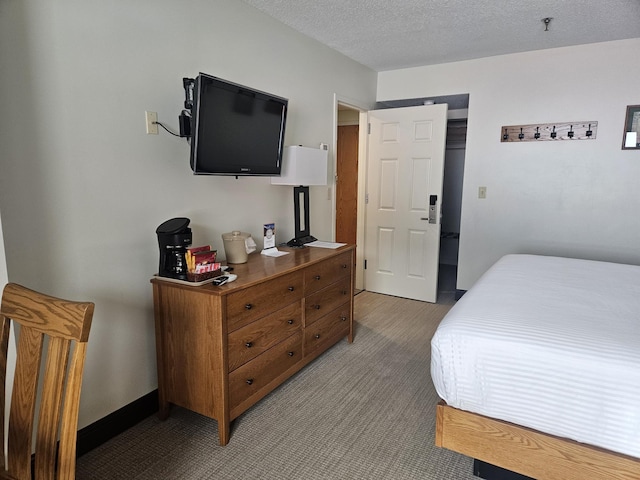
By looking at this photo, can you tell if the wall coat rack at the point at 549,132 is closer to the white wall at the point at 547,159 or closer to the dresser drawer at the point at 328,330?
the white wall at the point at 547,159

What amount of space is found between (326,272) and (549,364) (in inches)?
60.6

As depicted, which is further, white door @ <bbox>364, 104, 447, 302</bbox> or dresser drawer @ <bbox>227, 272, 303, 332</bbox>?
white door @ <bbox>364, 104, 447, 302</bbox>

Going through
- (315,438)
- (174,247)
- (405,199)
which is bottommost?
(315,438)

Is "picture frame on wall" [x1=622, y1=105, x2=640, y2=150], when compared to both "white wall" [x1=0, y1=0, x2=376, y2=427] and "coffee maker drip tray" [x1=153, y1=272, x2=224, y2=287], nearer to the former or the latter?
"white wall" [x1=0, y1=0, x2=376, y2=427]

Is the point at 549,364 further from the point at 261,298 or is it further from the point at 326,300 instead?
the point at 326,300

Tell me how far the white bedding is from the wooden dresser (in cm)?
93

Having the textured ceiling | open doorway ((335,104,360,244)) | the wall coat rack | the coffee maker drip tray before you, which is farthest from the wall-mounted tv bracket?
open doorway ((335,104,360,244))

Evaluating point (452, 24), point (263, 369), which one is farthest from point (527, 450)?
point (452, 24)

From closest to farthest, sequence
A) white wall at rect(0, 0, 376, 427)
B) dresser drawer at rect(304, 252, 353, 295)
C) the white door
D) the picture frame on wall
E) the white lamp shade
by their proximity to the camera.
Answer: white wall at rect(0, 0, 376, 427), dresser drawer at rect(304, 252, 353, 295), the white lamp shade, the picture frame on wall, the white door

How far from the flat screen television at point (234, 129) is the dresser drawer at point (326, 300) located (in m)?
0.89

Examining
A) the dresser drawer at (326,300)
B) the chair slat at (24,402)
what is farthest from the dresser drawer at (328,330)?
the chair slat at (24,402)

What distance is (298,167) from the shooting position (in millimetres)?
2828

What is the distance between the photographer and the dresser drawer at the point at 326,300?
2.59 metres

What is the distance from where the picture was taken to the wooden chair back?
3.18 feet
